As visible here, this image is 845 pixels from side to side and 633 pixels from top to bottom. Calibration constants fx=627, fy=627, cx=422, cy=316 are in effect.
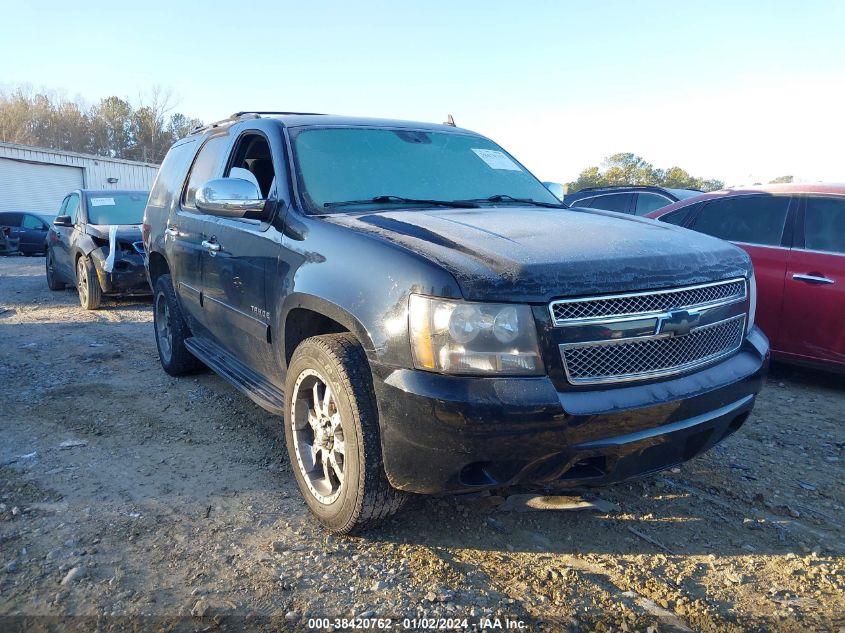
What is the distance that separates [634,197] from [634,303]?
700 centimetres

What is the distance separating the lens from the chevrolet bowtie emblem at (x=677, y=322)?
231 cm

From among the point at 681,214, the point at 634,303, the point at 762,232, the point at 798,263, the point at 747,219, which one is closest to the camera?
the point at 634,303

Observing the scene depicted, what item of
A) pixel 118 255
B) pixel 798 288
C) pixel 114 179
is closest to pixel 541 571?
pixel 798 288

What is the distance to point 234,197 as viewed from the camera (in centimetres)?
303

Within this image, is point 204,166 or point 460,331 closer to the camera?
point 460,331

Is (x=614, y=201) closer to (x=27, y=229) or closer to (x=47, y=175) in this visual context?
(x=27, y=229)

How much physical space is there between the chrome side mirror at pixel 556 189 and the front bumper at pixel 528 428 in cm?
195

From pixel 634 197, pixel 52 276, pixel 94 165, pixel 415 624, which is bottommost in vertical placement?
pixel 415 624

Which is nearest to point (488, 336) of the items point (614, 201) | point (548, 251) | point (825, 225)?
point (548, 251)

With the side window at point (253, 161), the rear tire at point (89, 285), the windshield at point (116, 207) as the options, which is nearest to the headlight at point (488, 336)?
the side window at point (253, 161)

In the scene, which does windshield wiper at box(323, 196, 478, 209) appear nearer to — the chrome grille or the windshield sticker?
the windshield sticker

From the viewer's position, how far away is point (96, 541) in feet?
8.63

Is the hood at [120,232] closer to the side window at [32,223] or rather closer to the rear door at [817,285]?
the rear door at [817,285]

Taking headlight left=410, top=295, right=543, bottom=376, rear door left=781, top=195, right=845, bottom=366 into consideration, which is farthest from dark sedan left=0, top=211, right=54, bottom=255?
headlight left=410, top=295, right=543, bottom=376
